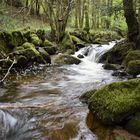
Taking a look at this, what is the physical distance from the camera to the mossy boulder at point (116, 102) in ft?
18.3

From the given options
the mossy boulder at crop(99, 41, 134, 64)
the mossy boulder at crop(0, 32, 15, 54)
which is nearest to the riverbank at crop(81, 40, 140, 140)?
the mossy boulder at crop(99, 41, 134, 64)

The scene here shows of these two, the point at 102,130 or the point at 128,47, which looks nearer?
the point at 102,130

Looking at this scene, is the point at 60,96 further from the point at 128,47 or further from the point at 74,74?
the point at 128,47

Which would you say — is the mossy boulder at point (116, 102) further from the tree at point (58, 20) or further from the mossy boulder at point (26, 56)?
the tree at point (58, 20)

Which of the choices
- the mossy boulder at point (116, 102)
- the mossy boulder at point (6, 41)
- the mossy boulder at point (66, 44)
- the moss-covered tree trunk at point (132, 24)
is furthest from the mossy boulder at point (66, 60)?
the mossy boulder at point (116, 102)

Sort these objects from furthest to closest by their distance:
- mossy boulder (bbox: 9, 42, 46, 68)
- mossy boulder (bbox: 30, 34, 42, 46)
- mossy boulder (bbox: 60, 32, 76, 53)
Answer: mossy boulder (bbox: 60, 32, 76, 53), mossy boulder (bbox: 30, 34, 42, 46), mossy boulder (bbox: 9, 42, 46, 68)

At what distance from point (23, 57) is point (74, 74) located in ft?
7.18

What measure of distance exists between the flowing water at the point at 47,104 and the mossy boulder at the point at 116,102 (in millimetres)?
413

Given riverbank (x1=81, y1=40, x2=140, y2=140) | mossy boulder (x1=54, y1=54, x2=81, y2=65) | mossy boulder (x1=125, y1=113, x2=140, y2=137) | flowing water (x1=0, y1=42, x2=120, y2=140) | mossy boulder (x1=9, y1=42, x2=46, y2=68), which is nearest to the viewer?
mossy boulder (x1=125, y1=113, x2=140, y2=137)

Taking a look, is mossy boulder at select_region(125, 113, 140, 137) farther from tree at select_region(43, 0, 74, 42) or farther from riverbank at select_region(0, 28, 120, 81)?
tree at select_region(43, 0, 74, 42)

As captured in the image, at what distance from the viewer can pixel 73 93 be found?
8.52 meters

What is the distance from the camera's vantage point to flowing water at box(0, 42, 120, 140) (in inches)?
225

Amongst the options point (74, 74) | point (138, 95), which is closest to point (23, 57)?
point (74, 74)

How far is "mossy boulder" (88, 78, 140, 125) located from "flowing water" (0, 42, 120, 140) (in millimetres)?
413
